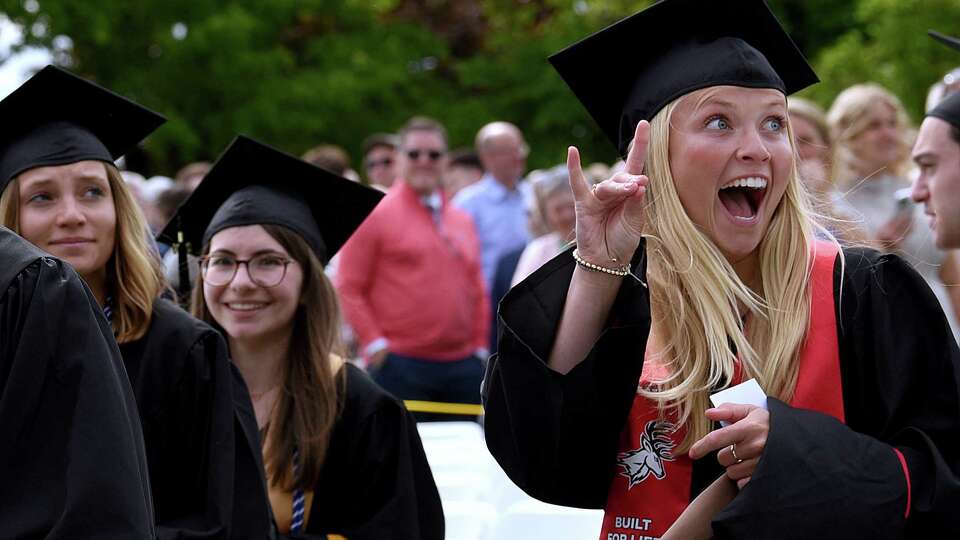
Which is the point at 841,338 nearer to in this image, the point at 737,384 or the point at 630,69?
the point at 737,384

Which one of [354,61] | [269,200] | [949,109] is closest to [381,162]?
[269,200]

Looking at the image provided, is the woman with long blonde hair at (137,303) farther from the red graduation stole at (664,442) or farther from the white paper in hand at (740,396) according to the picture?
the white paper in hand at (740,396)

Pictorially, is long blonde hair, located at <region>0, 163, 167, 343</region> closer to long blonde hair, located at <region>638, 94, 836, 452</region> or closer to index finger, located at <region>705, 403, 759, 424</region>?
long blonde hair, located at <region>638, 94, 836, 452</region>

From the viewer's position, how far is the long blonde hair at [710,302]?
10.5ft

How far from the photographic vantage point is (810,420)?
3.05 meters

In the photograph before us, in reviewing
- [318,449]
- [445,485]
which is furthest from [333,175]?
[445,485]

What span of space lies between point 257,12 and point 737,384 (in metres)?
18.1

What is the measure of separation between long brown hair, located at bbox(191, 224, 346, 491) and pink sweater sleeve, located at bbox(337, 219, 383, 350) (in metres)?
3.53

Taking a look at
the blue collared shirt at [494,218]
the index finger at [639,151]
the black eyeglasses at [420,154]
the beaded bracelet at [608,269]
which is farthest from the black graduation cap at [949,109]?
the blue collared shirt at [494,218]

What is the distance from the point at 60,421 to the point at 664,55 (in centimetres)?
171

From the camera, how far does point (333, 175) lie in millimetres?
5312

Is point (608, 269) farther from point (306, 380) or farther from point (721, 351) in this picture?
point (306, 380)

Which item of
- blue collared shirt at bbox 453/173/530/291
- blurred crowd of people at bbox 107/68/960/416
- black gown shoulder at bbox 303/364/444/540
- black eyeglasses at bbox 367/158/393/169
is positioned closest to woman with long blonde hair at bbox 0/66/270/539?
black gown shoulder at bbox 303/364/444/540

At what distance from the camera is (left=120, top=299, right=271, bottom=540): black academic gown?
4.24m
